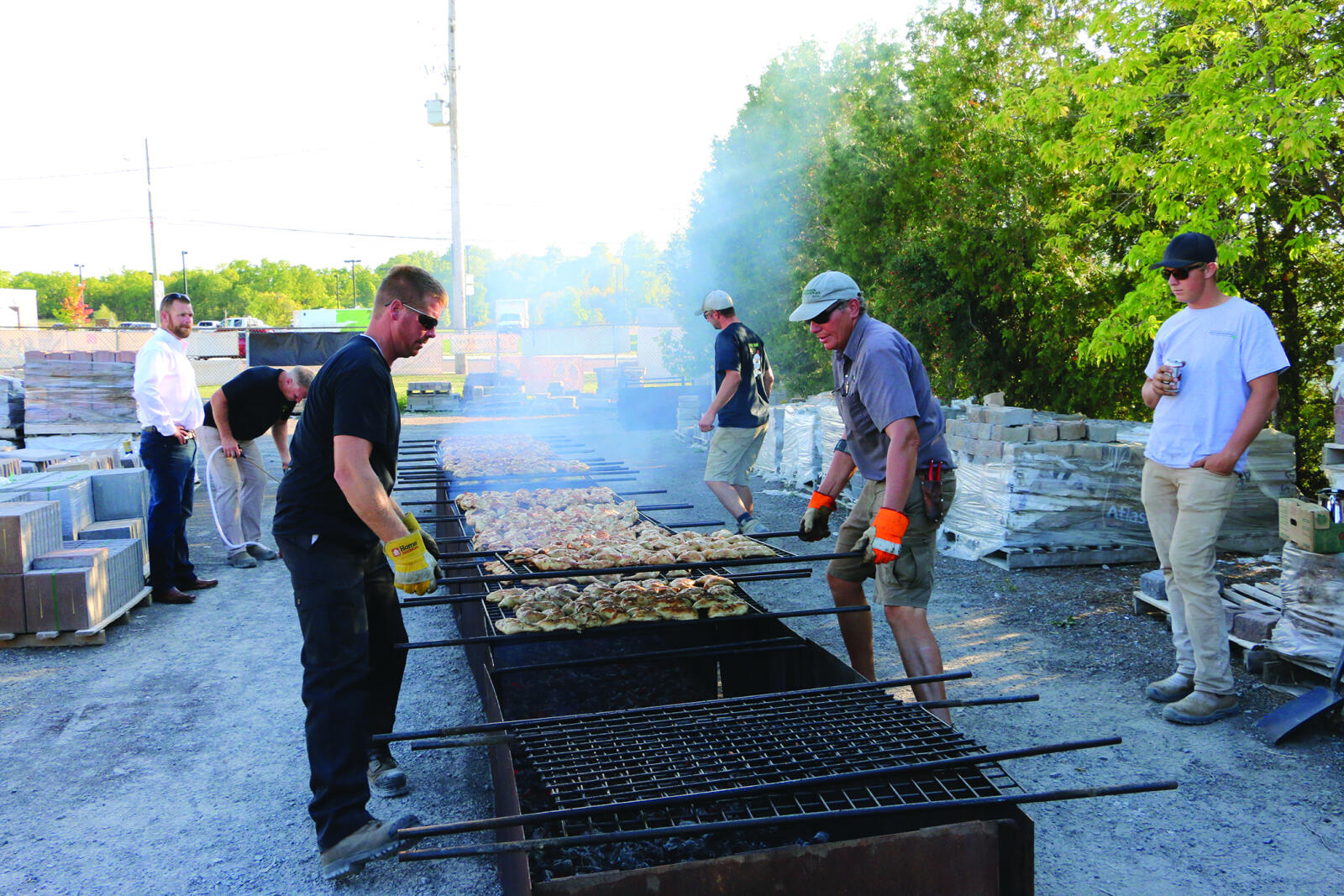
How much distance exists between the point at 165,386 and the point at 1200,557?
721 cm

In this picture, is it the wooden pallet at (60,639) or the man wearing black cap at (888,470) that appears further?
the wooden pallet at (60,639)

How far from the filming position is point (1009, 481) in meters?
7.14

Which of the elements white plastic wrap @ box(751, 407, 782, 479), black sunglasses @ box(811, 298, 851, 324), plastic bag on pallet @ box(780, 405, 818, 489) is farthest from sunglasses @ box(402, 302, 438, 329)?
white plastic wrap @ box(751, 407, 782, 479)

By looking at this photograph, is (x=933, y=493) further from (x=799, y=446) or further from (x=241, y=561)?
(x=799, y=446)

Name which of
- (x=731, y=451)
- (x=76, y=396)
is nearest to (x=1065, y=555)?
(x=731, y=451)

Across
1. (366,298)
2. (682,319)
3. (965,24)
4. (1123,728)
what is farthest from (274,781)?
(366,298)

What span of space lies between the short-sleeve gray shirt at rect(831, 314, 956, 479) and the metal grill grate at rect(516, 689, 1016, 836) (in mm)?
1284

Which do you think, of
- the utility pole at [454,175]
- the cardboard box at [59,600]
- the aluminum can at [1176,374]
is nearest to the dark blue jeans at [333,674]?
the cardboard box at [59,600]

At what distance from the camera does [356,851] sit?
10.2 feet

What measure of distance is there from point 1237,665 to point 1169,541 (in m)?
1.09

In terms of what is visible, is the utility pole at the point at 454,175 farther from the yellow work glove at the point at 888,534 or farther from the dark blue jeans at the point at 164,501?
the yellow work glove at the point at 888,534

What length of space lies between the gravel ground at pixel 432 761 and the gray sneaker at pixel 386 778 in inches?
3.1

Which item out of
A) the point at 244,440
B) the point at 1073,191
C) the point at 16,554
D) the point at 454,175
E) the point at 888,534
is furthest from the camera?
the point at 454,175

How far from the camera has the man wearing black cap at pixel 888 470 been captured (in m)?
3.73
